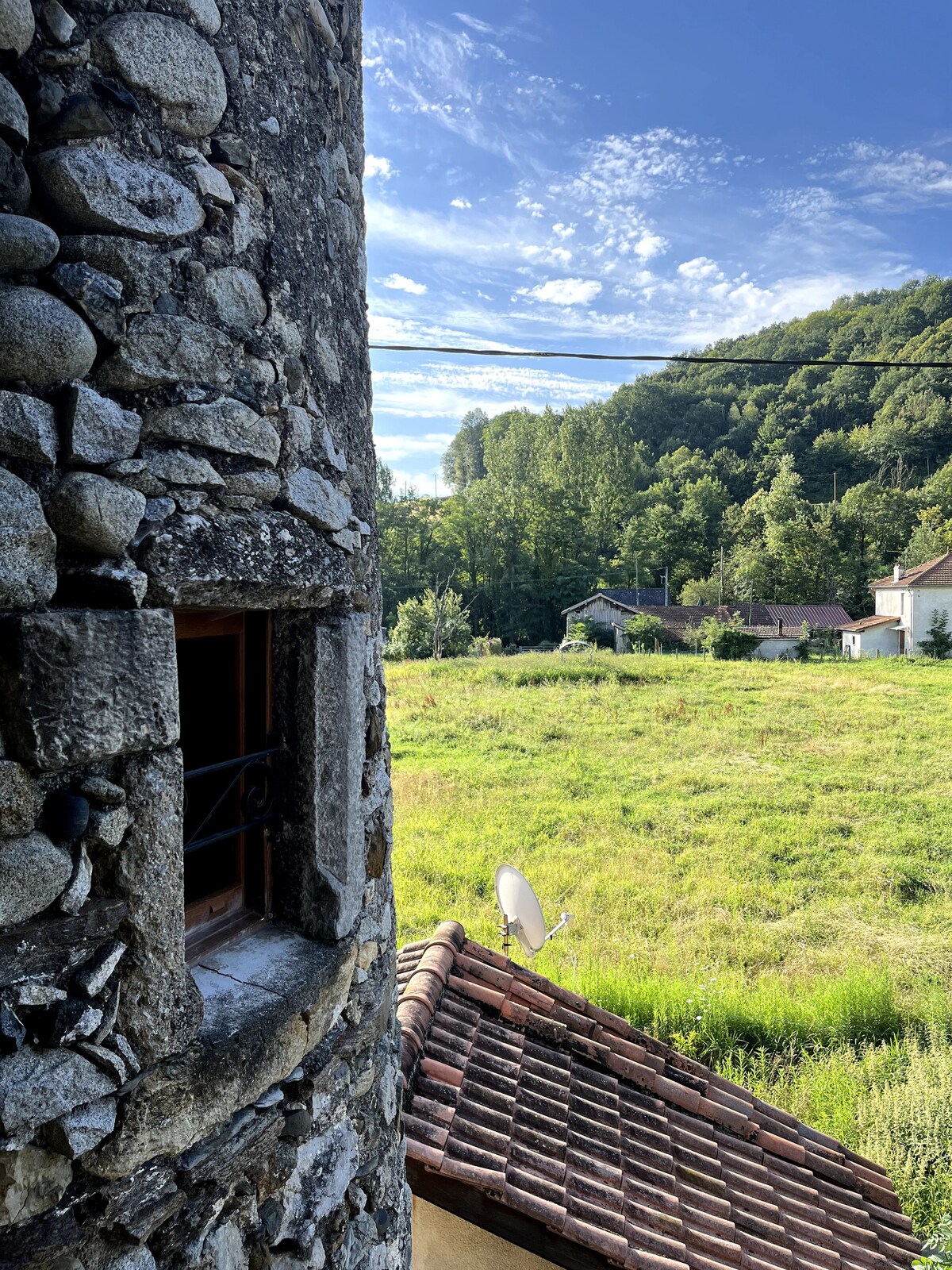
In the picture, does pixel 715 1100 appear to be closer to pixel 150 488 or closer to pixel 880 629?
pixel 150 488

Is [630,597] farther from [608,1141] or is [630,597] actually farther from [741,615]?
[608,1141]

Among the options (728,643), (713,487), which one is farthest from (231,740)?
(713,487)

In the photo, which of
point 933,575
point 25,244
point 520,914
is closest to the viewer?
point 25,244

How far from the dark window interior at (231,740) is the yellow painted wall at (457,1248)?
70.4 inches

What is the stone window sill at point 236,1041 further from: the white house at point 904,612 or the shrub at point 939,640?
the shrub at point 939,640

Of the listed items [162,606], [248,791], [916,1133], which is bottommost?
[916,1133]

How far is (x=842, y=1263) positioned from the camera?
11.0ft

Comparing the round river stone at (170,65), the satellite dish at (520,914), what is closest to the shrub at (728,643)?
the satellite dish at (520,914)

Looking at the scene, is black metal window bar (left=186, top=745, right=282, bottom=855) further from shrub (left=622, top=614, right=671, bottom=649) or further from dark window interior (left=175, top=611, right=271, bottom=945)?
shrub (left=622, top=614, right=671, bottom=649)

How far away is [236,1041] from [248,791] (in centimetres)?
52

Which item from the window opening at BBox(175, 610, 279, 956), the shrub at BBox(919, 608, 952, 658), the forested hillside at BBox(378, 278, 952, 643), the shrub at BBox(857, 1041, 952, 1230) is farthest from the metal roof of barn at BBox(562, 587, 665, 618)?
the window opening at BBox(175, 610, 279, 956)

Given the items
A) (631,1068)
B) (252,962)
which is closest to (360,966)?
(252,962)

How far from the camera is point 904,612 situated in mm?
35000

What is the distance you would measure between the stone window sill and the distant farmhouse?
33931mm
